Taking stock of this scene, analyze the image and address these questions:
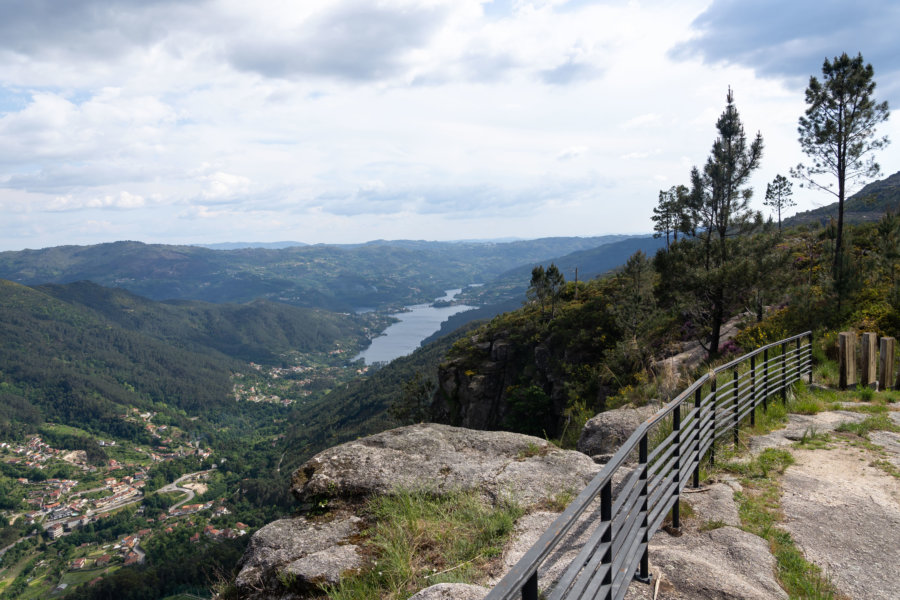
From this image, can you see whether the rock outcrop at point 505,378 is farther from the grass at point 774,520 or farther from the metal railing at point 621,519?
the metal railing at point 621,519

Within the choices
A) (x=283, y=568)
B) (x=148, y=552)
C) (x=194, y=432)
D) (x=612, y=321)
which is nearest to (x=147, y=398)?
(x=194, y=432)

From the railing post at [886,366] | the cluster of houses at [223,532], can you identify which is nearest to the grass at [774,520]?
the railing post at [886,366]

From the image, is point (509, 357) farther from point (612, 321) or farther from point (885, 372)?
point (885, 372)

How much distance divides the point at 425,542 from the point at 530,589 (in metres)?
2.49

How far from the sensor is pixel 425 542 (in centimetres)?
407

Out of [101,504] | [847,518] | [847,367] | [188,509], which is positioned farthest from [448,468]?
[101,504]

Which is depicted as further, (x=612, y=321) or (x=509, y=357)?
(x=509, y=357)

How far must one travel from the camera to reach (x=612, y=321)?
109ft

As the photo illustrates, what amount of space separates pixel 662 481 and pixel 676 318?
2716 cm

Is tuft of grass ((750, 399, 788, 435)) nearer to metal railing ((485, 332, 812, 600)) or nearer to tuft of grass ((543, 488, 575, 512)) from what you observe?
metal railing ((485, 332, 812, 600))

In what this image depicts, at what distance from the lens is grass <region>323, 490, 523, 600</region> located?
140 inches

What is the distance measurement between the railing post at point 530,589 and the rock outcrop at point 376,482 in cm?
262

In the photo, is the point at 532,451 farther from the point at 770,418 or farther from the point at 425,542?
the point at 770,418

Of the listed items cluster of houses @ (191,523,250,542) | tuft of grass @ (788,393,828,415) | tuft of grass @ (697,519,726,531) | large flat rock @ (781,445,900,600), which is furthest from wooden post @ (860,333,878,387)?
cluster of houses @ (191,523,250,542)
